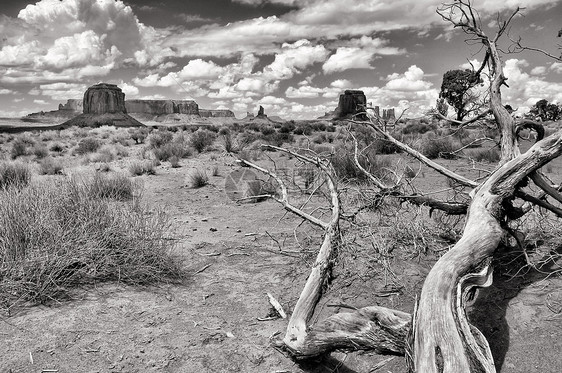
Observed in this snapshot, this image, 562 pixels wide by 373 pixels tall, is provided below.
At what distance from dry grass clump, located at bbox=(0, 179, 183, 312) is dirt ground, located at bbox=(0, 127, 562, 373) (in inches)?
7.2

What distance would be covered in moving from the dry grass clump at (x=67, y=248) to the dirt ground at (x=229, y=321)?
183mm

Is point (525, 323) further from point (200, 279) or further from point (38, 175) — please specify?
point (38, 175)

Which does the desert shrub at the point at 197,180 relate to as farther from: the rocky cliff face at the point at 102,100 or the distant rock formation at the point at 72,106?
the distant rock formation at the point at 72,106

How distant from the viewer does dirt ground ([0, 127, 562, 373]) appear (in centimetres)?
350

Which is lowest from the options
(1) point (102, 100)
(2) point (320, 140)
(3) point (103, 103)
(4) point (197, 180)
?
(4) point (197, 180)

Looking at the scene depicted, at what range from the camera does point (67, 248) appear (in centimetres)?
445

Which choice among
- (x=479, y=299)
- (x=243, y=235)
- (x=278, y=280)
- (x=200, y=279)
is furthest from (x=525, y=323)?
(x=243, y=235)

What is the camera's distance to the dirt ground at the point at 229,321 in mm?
3496

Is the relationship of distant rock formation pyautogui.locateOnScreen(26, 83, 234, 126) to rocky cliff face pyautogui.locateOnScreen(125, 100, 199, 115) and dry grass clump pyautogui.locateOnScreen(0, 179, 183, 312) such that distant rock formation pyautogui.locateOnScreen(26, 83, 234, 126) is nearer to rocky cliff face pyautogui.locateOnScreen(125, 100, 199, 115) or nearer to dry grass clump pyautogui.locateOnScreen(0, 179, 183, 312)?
rocky cliff face pyautogui.locateOnScreen(125, 100, 199, 115)

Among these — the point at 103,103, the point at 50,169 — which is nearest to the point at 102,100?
the point at 103,103

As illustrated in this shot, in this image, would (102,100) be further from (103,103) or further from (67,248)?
(67,248)

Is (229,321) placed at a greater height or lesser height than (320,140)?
lesser

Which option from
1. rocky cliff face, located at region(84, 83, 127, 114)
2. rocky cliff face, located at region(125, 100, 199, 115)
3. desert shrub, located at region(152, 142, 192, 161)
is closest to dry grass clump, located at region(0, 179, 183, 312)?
desert shrub, located at region(152, 142, 192, 161)

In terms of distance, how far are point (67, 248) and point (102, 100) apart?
108 metres
